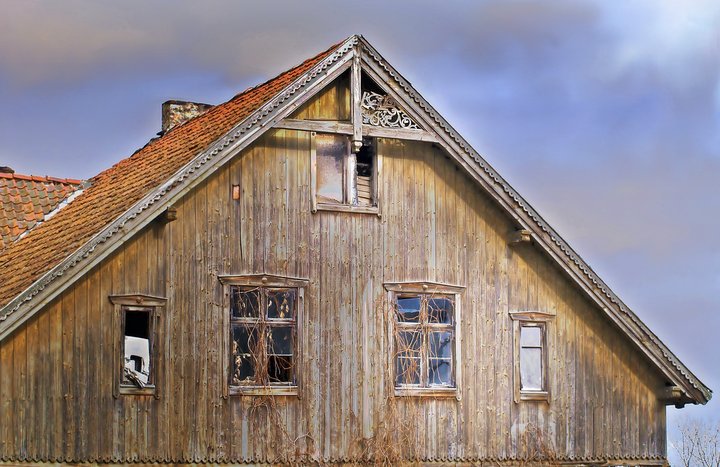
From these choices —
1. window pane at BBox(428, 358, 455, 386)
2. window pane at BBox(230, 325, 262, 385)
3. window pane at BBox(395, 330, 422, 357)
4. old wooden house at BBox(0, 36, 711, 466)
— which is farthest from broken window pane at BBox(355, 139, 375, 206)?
window pane at BBox(230, 325, 262, 385)

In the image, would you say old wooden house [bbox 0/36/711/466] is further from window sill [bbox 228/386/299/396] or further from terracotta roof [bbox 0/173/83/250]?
terracotta roof [bbox 0/173/83/250]

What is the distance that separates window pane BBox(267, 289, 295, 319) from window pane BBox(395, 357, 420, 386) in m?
2.02

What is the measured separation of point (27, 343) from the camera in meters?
20.1

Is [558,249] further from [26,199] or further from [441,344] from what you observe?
[26,199]

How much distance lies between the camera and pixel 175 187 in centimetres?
2094

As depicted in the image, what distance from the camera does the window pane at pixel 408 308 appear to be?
75.7ft

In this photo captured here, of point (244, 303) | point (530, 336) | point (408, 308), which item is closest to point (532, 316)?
point (530, 336)

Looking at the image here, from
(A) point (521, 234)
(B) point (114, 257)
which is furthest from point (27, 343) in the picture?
(A) point (521, 234)

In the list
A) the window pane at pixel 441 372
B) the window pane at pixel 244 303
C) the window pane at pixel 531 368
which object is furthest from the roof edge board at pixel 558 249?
the window pane at pixel 244 303

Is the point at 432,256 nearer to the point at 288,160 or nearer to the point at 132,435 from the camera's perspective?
the point at 288,160

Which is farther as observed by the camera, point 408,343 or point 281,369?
point 408,343

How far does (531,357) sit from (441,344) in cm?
176

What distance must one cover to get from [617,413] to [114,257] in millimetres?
9281

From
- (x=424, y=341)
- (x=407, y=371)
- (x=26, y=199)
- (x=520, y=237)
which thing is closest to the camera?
(x=407, y=371)
